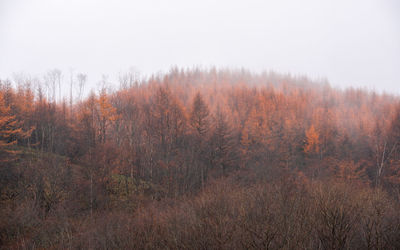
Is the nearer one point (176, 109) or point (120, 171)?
point (120, 171)

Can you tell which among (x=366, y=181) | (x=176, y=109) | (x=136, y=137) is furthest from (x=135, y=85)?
(x=366, y=181)

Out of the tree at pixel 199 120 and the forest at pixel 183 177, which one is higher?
the tree at pixel 199 120

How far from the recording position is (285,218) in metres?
10.1

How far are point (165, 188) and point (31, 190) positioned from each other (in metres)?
14.9

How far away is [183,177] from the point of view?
30.4 m

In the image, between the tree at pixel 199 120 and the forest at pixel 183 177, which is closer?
the forest at pixel 183 177

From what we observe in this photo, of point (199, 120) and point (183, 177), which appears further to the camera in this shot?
point (199, 120)

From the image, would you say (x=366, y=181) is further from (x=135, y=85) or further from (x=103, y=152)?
(x=135, y=85)

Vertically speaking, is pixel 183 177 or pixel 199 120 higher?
pixel 199 120

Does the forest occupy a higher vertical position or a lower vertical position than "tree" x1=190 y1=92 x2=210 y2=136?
lower

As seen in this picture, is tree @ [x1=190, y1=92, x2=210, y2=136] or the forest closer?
the forest

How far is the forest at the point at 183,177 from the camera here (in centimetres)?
939

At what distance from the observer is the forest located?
30.8 feet

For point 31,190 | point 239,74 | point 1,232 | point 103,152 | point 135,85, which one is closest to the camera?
point 1,232
